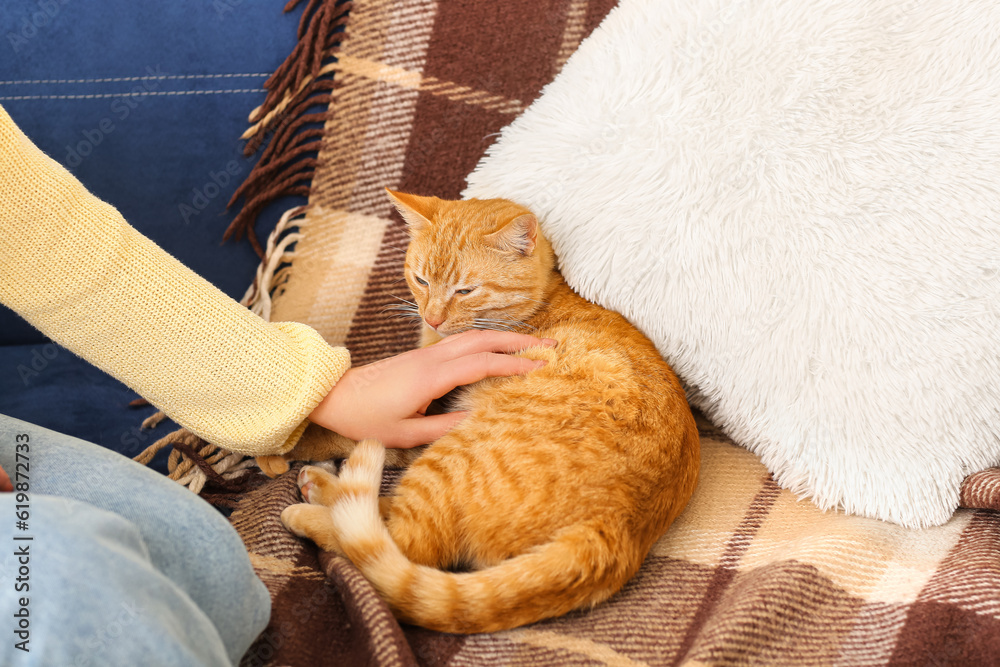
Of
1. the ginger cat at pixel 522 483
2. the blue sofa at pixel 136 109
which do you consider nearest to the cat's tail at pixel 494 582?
the ginger cat at pixel 522 483

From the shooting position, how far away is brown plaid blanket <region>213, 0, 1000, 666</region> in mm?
913

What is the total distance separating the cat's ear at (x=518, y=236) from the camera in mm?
1269

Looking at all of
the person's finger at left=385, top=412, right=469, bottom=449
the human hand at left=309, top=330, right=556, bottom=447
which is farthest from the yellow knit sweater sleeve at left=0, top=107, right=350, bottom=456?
the person's finger at left=385, top=412, right=469, bottom=449

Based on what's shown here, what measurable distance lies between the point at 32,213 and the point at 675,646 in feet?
4.11

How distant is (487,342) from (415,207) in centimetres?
33

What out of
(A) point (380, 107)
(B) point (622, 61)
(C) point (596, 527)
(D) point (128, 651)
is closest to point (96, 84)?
(A) point (380, 107)

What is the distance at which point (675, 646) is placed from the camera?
954 millimetres

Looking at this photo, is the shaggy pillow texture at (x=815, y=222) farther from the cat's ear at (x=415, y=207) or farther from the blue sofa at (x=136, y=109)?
the blue sofa at (x=136, y=109)

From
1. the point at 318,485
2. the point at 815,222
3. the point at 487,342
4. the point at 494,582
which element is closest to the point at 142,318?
the point at 318,485

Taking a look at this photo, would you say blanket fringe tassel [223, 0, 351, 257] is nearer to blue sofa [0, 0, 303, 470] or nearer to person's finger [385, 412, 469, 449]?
blue sofa [0, 0, 303, 470]

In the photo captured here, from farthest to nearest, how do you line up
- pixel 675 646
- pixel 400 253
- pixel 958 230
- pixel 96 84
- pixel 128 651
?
1. pixel 400 253
2. pixel 96 84
3. pixel 958 230
4. pixel 675 646
5. pixel 128 651

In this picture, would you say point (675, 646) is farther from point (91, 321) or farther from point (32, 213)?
point (32, 213)

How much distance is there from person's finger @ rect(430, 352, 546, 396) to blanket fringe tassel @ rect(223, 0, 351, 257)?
60cm

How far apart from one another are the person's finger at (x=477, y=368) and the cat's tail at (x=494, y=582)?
1.02 ft
